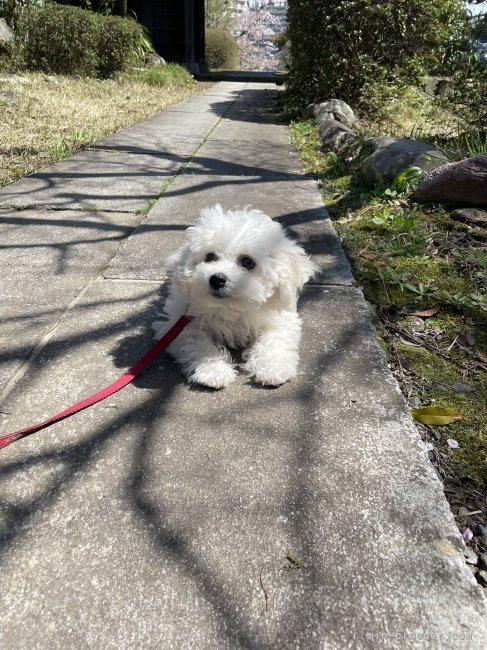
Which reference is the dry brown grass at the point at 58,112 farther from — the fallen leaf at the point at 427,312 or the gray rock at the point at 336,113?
the fallen leaf at the point at 427,312

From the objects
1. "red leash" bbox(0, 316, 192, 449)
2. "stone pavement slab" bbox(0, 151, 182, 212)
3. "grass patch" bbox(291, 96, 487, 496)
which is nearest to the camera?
"red leash" bbox(0, 316, 192, 449)

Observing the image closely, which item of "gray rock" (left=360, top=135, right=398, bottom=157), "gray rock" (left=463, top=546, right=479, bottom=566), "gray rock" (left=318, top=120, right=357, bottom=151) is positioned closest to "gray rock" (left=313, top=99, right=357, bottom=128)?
"gray rock" (left=318, top=120, right=357, bottom=151)

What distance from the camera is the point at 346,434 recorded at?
6.55ft

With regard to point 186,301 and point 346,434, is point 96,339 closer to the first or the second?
point 186,301

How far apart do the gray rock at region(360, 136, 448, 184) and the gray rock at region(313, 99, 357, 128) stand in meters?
3.11

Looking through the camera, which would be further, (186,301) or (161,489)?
(186,301)

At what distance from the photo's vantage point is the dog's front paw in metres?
2.29

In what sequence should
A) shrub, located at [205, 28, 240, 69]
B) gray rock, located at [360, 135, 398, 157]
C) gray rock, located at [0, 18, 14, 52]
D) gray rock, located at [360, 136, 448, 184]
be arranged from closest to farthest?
1. gray rock, located at [360, 136, 448, 184]
2. gray rock, located at [360, 135, 398, 157]
3. gray rock, located at [0, 18, 14, 52]
4. shrub, located at [205, 28, 240, 69]

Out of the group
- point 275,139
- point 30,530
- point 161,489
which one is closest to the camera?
point 30,530

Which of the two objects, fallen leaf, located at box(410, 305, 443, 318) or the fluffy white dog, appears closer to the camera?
the fluffy white dog

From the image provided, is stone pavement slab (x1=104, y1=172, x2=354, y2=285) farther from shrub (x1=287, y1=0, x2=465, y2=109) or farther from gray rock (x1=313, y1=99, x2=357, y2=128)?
shrub (x1=287, y1=0, x2=465, y2=109)

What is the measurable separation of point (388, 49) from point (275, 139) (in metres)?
3.04

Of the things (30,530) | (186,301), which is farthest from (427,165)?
(30,530)

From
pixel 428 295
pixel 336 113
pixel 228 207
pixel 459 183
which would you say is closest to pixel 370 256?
pixel 428 295
